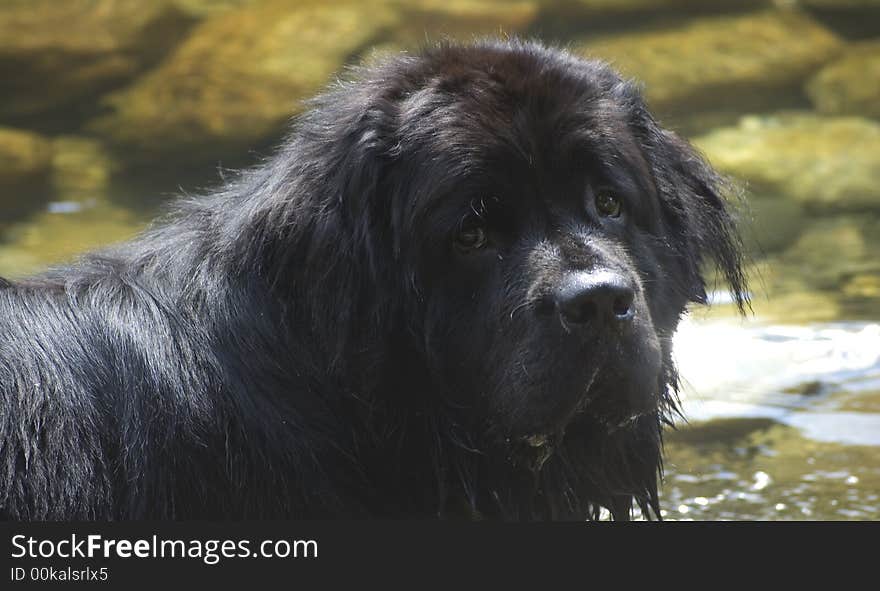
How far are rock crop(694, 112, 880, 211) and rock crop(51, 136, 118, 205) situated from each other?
192 inches

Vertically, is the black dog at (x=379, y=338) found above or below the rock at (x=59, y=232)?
below

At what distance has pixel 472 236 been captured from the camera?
3.82 m

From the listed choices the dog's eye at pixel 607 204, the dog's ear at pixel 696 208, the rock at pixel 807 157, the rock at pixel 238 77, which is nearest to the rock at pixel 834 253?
the rock at pixel 807 157

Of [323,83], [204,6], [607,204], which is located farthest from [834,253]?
[204,6]

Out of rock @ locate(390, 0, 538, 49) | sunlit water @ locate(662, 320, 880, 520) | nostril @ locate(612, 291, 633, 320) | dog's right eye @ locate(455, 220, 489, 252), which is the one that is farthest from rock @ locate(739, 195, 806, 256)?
nostril @ locate(612, 291, 633, 320)

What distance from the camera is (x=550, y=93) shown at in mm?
3941

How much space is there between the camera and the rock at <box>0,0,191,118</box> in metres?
10.6

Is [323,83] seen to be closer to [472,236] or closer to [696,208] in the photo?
[696,208]

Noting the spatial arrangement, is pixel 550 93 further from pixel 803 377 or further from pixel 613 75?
pixel 803 377

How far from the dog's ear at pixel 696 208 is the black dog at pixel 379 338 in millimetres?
278

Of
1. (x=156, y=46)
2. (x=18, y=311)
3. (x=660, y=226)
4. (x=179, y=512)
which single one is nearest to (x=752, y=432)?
(x=660, y=226)

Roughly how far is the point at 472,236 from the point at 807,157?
6133 millimetres

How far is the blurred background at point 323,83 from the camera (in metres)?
8.71

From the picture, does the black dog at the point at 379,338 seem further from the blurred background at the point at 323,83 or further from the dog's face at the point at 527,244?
the blurred background at the point at 323,83
